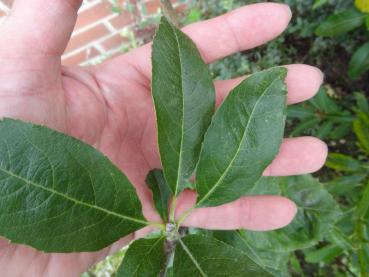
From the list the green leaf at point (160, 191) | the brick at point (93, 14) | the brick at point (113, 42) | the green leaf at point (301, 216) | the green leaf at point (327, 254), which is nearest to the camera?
the green leaf at point (160, 191)

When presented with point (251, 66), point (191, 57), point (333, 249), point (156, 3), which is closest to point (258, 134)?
point (191, 57)

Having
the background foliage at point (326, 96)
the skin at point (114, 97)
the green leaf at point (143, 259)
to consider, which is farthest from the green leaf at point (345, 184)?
the green leaf at point (143, 259)

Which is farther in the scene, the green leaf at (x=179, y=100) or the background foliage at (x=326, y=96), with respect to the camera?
the background foliage at (x=326, y=96)

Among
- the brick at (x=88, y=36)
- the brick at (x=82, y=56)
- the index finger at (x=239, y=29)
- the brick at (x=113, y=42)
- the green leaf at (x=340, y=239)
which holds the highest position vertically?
the index finger at (x=239, y=29)

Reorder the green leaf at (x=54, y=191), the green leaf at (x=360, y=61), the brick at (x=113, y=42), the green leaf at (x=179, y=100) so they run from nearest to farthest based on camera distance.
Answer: the green leaf at (x=54, y=191) → the green leaf at (x=179, y=100) → the green leaf at (x=360, y=61) → the brick at (x=113, y=42)

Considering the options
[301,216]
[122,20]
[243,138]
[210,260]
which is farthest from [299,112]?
[122,20]

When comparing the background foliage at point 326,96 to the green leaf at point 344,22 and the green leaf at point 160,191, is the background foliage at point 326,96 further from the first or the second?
the green leaf at point 160,191

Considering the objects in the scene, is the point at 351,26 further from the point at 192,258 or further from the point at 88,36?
the point at 88,36

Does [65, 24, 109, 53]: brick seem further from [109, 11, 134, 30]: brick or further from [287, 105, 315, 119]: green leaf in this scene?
[287, 105, 315, 119]: green leaf
